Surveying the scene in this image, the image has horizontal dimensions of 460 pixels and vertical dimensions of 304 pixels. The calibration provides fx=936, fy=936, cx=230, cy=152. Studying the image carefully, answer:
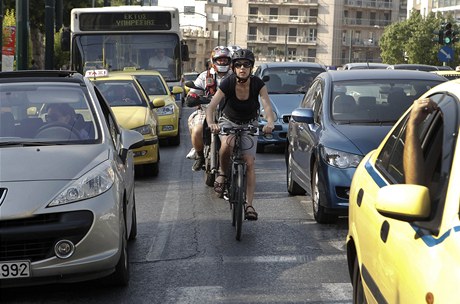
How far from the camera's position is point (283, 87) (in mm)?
18391

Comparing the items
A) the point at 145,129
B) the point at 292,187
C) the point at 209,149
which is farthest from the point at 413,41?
the point at 292,187

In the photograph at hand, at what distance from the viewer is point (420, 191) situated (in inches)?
139

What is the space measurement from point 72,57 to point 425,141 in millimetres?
19192

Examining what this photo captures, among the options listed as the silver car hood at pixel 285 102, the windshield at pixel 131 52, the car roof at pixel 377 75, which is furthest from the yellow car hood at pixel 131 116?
the windshield at pixel 131 52

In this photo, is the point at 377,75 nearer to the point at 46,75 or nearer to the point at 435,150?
the point at 46,75

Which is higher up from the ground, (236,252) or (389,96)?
(389,96)

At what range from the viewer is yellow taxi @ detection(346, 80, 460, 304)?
3.30 m

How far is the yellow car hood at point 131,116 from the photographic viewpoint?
1389cm

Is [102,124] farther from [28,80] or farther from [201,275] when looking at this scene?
[201,275]

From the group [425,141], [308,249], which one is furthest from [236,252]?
[425,141]

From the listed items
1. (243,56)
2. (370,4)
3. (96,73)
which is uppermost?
(370,4)

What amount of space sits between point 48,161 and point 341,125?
403cm

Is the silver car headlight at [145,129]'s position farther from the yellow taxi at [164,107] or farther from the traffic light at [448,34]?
the traffic light at [448,34]

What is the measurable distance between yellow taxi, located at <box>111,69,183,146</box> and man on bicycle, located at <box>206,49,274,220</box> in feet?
26.7
